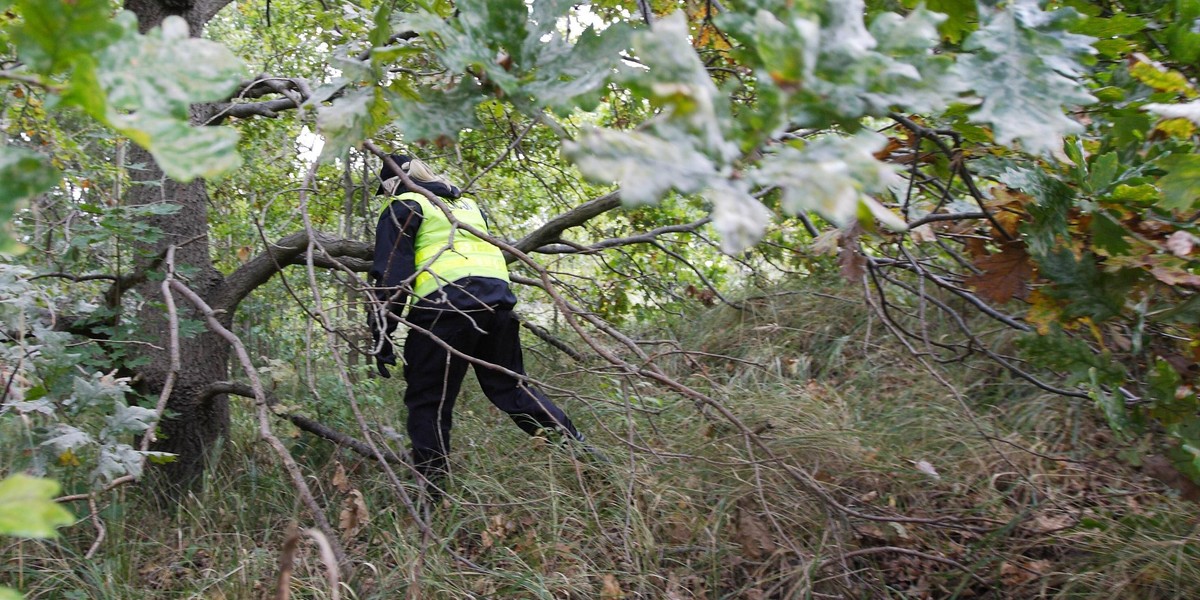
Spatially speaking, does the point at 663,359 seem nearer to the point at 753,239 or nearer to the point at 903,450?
the point at 903,450

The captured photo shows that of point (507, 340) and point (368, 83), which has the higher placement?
point (368, 83)

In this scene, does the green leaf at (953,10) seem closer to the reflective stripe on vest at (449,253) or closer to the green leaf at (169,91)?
the green leaf at (169,91)

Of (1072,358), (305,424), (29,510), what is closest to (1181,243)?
(1072,358)

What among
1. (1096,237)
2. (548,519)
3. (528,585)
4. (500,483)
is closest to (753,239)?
(1096,237)

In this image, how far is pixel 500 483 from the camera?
356cm

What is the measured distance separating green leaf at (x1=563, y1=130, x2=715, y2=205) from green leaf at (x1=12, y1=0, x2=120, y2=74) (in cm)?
37

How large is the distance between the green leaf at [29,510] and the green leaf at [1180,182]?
1.34 m

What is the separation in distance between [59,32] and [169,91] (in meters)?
0.08

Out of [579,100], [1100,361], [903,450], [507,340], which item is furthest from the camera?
[507,340]

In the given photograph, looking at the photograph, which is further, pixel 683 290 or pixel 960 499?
pixel 683 290

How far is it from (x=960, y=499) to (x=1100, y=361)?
1752 mm

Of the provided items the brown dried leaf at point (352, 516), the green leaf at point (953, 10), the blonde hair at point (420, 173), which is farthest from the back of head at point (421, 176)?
the green leaf at point (953, 10)

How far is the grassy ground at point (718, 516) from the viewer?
2695mm

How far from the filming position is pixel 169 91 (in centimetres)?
64
